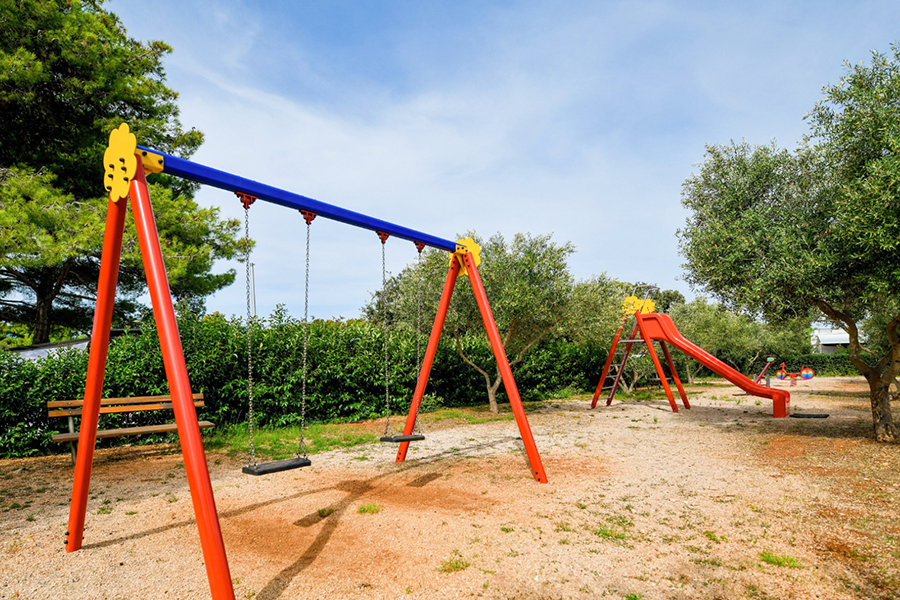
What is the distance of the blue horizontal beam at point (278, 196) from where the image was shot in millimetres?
3791

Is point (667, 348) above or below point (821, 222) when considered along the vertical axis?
below

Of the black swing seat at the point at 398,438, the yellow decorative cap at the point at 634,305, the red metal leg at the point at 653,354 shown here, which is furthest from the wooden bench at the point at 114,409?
the yellow decorative cap at the point at 634,305

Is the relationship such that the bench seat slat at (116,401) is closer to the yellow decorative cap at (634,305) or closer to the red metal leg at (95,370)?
the red metal leg at (95,370)

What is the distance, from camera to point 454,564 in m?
3.51

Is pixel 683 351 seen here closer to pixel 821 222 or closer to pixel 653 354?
pixel 653 354

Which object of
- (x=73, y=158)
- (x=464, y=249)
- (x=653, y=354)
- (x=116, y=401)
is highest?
(x=73, y=158)

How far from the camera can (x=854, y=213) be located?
6.66 meters

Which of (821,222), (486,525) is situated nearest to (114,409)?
(486,525)

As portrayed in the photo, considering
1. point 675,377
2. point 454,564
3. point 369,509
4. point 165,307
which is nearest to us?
point 165,307

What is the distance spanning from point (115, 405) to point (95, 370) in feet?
14.7

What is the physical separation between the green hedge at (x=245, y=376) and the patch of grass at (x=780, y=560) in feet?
28.2

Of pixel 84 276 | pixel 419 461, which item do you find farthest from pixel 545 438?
pixel 84 276

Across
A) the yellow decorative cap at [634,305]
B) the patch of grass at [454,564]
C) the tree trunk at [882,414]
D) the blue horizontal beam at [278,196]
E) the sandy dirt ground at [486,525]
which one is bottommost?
the sandy dirt ground at [486,525]

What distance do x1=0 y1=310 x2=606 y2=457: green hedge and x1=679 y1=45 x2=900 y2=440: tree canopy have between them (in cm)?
685
